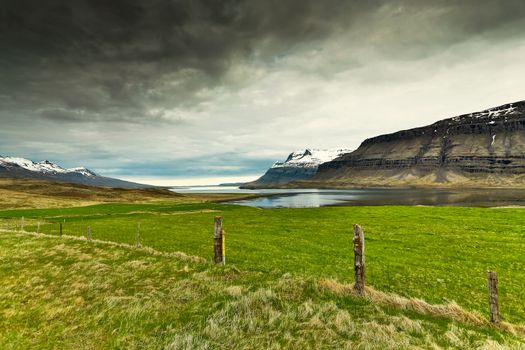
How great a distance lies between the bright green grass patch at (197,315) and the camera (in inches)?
437

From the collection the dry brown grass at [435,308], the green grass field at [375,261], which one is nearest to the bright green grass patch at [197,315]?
the green grass field at [375,261]

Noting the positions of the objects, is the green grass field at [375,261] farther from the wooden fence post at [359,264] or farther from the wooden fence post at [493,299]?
the wooden fence post at [493,299]

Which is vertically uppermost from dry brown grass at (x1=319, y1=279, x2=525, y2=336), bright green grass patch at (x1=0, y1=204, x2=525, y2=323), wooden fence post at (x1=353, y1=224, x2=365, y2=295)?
wooden fence post at (x1=353, y1=224, x2=365, y2=295)

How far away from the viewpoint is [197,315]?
13367 millimetres

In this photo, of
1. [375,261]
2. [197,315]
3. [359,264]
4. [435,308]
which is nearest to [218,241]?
[197,315]

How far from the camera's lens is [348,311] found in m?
13.1

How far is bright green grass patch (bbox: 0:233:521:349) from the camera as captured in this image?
11109mm

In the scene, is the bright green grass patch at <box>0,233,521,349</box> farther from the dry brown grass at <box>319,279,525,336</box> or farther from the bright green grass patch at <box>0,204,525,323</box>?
the bright green grass patch at <box>0,204,525,323</box>

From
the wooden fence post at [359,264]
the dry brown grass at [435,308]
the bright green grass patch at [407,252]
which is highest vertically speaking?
the wooden fence post at [359,264]

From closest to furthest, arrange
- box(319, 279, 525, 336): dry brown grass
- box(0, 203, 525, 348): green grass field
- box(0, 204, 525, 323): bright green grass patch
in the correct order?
box(319, 279, 525, 336): dry brown grass, box(0, 203, 525, 348): green grass field, box(0, 204, 525, 323): bright green grass patch

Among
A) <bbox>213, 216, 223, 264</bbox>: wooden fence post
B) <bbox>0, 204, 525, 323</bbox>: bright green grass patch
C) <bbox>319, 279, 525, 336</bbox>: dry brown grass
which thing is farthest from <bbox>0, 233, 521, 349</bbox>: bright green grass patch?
<bbox>0, 204, 525, 323</bbox>: bright green grass patch

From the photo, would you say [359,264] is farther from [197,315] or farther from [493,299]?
[197,315]

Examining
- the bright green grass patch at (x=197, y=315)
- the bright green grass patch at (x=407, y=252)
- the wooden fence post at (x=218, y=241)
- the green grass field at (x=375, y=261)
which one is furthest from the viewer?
the wooden fence post at (x=218, y=241)

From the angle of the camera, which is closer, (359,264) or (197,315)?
(197,315)
